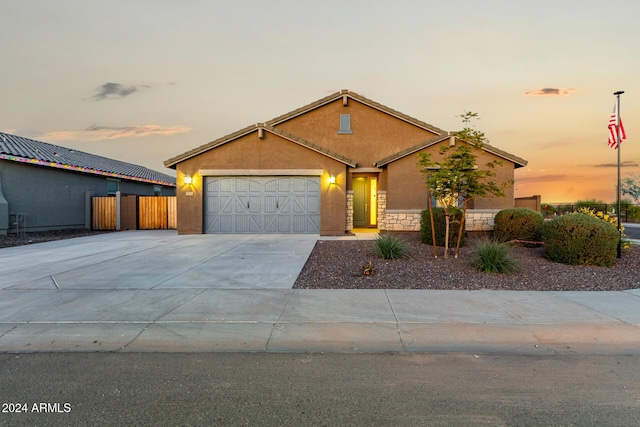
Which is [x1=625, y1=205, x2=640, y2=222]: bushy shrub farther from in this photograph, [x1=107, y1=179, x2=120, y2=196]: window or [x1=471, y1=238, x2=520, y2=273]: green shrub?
[x1=107, y1=179, x2=120, y2=196]: window

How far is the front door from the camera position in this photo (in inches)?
727

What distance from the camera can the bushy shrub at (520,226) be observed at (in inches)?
458

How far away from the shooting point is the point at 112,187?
2248 cm

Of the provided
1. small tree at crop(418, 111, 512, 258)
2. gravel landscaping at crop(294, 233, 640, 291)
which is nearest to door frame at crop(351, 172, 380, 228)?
gravel landscaping at crop(294, 233, 640, 291)

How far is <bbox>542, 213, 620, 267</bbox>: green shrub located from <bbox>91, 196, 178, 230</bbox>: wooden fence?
1867 centimetres

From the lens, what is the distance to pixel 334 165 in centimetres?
1582

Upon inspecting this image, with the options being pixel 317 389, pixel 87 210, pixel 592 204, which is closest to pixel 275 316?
pixel 317 389

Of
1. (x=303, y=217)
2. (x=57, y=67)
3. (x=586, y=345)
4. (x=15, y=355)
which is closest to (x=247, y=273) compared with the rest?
(x=15, y=355)

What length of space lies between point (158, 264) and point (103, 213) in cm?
1402

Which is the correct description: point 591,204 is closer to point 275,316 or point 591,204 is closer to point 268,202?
point 268,202

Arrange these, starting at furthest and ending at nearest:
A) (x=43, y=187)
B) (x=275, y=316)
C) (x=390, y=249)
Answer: (x=43, y=187) < (x=390, y=249) < (x=275, y=316)

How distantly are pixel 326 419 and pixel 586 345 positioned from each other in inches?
141

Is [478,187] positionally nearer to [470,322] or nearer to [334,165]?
[470,322]

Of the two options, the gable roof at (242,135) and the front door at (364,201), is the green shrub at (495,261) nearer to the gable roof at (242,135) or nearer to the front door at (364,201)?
the gable roof at (242,135)
